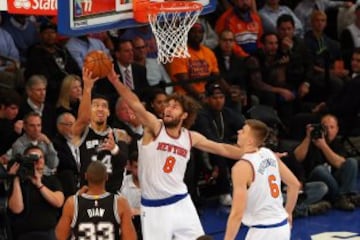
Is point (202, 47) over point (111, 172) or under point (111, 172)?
over

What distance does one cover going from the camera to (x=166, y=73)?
47.5 ft

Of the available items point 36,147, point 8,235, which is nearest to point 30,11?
point 36,147

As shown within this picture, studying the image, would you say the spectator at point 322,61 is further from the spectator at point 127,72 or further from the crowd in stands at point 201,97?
the spectator at point 127,72

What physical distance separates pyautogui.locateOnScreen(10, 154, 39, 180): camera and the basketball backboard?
1.41m

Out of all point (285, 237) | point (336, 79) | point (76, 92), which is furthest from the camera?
point (336, 79)

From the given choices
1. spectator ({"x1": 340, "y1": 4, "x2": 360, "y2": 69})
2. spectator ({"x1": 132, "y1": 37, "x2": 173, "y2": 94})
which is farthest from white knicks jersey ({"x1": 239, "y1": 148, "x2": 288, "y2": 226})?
spectator ({"x1": 340, "y1": 4, "x2": 360, "y2": 69})

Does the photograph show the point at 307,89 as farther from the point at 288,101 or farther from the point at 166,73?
the point at 166,73

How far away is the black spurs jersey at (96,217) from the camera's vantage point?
9.30 meters

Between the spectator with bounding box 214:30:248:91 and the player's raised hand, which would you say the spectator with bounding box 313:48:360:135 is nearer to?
the spectator with bounding box 214:30:248:91

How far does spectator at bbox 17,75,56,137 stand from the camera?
1246 cm

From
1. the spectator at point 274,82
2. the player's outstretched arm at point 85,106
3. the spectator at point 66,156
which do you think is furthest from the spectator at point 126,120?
the spectator at point 274,82

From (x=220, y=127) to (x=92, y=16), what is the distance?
3635 millimetres

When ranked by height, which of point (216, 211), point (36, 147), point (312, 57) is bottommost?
point (216, 211)

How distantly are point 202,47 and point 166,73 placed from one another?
694 mm
